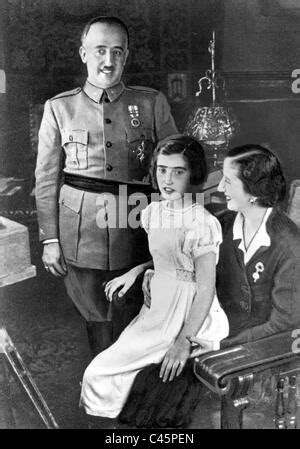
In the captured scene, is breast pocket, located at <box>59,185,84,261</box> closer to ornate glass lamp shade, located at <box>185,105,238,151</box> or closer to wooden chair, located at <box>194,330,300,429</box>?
ornate glass lamp shade, located at <box>185,105,238,151</box>

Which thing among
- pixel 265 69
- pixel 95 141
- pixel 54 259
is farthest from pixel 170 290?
pixel 265 69

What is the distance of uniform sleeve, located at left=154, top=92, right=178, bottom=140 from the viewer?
7.72ft

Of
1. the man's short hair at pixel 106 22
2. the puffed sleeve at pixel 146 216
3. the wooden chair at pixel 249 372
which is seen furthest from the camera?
the puffed sleeve at pixel 146 216

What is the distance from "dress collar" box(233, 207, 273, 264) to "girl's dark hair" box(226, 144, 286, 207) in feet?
0.20

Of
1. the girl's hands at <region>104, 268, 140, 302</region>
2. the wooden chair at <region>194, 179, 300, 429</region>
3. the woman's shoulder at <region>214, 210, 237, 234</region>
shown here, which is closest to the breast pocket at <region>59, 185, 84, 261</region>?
the girl's hands at <region>104, 268, 140, 302</region>

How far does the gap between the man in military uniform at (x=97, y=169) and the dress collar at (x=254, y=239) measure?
0.35 m

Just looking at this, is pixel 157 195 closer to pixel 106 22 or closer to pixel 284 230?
pixel 284 230

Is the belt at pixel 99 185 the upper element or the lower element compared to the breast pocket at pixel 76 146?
lower

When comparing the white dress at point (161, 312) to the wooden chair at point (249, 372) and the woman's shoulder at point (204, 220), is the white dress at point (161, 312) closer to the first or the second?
the woman's shoulder at point (204, 220)

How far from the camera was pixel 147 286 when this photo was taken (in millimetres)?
2434

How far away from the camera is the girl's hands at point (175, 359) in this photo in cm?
241

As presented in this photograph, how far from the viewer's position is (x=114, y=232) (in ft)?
7.93

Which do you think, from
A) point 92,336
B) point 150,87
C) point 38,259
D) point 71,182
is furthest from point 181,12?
point 92,336

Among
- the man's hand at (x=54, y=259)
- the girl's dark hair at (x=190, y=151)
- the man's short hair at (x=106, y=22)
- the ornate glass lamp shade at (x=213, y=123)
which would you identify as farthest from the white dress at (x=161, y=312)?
the man's short hair at (x=106, y=22)
